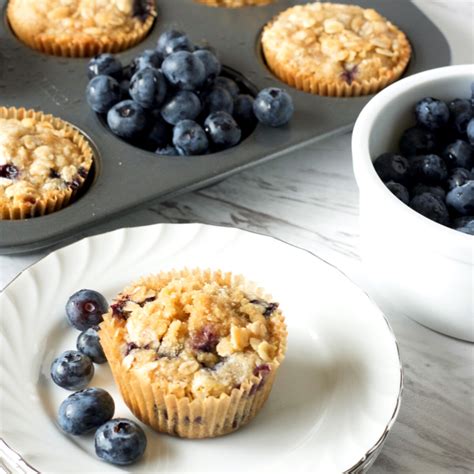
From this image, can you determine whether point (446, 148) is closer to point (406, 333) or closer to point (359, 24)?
point (406, 333)

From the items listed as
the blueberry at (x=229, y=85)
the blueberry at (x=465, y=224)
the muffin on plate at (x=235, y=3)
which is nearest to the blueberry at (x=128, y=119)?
the blueberry at (x=229, y=85)

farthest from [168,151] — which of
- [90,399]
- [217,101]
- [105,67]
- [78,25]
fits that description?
[90,399]

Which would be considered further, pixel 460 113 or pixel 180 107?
pixel 180 107

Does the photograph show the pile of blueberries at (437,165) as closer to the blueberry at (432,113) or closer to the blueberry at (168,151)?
the blueberry at (432,113)

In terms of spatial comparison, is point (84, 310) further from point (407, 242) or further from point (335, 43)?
point (335, 43)

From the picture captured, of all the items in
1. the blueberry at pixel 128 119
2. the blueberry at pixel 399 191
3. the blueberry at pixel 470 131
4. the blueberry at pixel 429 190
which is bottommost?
the blueberry at pixel 128 119

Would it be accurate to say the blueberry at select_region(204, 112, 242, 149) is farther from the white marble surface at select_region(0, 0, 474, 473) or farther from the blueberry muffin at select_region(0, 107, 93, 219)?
the blueberry muffin at select_region(0, 107, 93, 219)

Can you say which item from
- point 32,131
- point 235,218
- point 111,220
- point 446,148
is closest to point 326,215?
point 235,218
